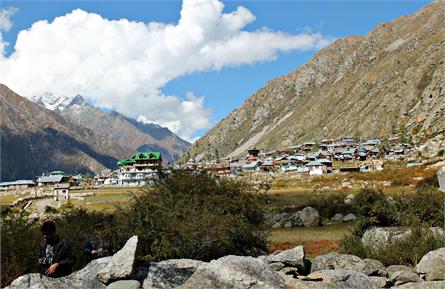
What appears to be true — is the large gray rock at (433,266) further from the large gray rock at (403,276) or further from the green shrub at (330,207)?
the green shrub at (330,207)

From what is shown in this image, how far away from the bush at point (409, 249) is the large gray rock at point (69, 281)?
12.4m

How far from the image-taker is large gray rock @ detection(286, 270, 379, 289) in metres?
14.5

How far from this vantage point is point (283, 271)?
17.0m

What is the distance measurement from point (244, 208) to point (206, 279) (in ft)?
45.1

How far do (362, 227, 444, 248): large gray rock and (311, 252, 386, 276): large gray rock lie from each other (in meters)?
3.64

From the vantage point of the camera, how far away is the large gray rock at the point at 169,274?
49.7 ft

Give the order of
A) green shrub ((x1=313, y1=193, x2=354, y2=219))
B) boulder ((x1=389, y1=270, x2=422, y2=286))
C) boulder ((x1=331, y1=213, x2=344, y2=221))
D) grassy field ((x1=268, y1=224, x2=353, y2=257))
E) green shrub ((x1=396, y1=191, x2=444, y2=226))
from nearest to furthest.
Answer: boulder ((x1=389, y1=270, x2=422, y2=286)), green shrub ((x1=396, y1=191, x2=444, y2=226)), grassy field ((x1=268, y1=224, x2=353, y2=257)), boulder ((x1=331, y1=213, x2=344, y2=221)), green shrub ((x1=313, y1=193, x2=354, y2=219))

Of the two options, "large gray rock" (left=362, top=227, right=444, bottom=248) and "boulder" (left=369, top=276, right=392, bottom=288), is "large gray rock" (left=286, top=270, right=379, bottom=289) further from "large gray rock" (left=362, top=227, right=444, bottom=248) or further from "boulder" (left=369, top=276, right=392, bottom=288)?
"large gray rock" (left=362, top=227, right=444, bottom=248)

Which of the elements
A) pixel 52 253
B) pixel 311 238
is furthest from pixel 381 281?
pixel 311 238

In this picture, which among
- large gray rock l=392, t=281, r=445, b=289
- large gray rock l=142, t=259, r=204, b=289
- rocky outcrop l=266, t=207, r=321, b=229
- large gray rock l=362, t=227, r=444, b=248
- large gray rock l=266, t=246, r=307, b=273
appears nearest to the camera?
large gray rock l=142, t=259, r=204, b=289

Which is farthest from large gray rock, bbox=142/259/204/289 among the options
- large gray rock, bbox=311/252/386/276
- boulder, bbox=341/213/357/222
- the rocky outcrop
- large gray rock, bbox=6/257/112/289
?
boulder, bbox=341/213/357/222

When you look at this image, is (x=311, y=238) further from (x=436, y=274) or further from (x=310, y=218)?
(x=436, y=274)

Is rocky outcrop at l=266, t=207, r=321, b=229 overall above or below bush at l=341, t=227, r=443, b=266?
below

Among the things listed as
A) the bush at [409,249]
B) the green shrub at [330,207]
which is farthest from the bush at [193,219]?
the green shrub at [330,207]
